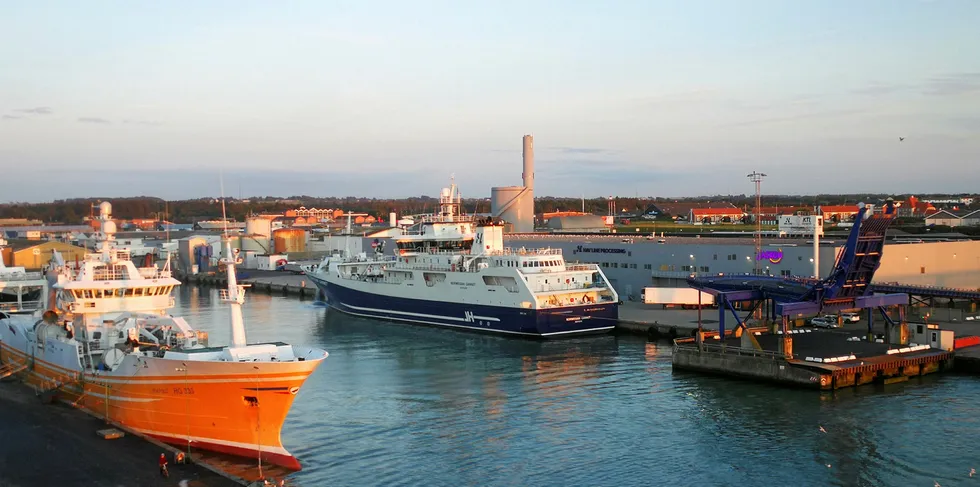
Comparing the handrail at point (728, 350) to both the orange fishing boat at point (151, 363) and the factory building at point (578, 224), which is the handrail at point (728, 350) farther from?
the factory building at point (578, 224)

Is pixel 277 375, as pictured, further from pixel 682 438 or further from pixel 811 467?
pixel 811 467

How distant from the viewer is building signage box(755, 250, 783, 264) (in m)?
38.5

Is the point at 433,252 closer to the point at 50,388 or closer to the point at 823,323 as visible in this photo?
the point at 823,323

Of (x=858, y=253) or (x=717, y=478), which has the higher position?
(x=858, y=253)

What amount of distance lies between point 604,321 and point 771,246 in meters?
9.95

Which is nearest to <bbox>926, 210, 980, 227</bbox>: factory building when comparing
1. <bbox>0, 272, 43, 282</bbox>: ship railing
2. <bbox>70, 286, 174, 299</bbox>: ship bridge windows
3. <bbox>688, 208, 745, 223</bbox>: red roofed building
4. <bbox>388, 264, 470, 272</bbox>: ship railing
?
<bbox>688, 208, 745, 223</bbox>: red roofed building

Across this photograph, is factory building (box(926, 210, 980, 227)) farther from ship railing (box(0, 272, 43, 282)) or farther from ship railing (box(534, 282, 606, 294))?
ship railing (box(0, 272, 43, 282))

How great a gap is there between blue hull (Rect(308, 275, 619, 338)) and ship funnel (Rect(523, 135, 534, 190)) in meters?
27.1

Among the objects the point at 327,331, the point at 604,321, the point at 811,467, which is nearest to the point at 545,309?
the point at 604,321

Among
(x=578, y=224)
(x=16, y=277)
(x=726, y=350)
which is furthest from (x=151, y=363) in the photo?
(x=578, y=224)

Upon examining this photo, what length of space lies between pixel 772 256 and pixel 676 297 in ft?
15.8

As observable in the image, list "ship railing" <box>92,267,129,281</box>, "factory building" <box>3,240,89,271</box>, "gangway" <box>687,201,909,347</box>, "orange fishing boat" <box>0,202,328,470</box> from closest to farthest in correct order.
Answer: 1. "orange fishing boat" <box>0,202,328,470</box>
2. "ship railing" <box>92,267,129,281</box>
3. "gangway" <box>687,201,909,347</box>
4. "factory building" <box>3,240,89,271</box>

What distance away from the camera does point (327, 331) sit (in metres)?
39.1

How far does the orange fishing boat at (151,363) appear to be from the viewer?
17.8 meters
